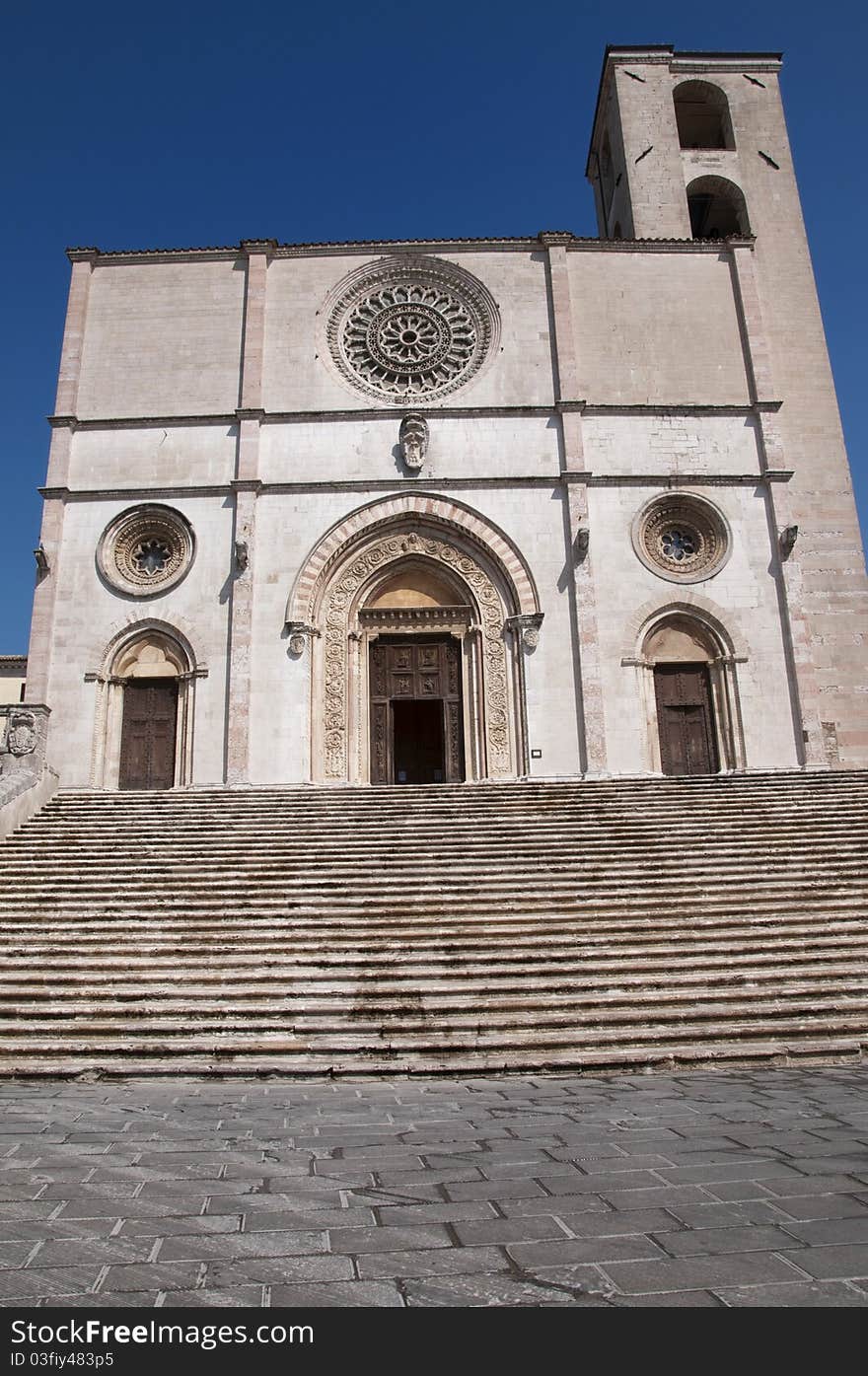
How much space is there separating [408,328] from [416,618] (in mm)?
6647

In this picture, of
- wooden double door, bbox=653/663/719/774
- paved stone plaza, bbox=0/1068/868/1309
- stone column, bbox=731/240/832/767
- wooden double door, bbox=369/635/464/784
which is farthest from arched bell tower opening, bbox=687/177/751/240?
paved stone plaza, bbox=0/1068/868/1309

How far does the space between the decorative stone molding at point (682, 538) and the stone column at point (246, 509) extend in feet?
25.1

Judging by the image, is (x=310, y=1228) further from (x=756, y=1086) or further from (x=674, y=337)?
(x=674, y=337)

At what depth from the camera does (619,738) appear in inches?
635

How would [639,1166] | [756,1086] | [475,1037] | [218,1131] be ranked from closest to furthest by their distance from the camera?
→ [639,1166] < [218,1131] < [756,1086] < [475,1037]

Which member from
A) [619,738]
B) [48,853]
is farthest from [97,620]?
[619,738]

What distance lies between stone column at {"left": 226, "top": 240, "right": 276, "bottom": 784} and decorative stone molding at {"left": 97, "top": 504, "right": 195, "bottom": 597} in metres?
1.19

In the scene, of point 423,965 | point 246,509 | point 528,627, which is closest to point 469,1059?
point 423,965

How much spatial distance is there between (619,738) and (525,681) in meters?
2.06

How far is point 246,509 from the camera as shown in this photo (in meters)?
16.8

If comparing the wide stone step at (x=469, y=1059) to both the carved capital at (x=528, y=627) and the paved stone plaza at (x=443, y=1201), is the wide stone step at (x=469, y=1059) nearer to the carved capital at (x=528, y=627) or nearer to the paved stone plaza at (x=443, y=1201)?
the paved stone plaza at (x=443, y=1201)

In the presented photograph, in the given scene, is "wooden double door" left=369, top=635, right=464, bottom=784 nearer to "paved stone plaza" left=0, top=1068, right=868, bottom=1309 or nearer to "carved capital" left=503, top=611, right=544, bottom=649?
"carved capital" left=503, top=611, right=544, bottom=649

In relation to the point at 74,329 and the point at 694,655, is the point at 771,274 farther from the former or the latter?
the point at 74,329

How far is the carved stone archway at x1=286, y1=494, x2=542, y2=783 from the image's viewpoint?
16328 millimetres
